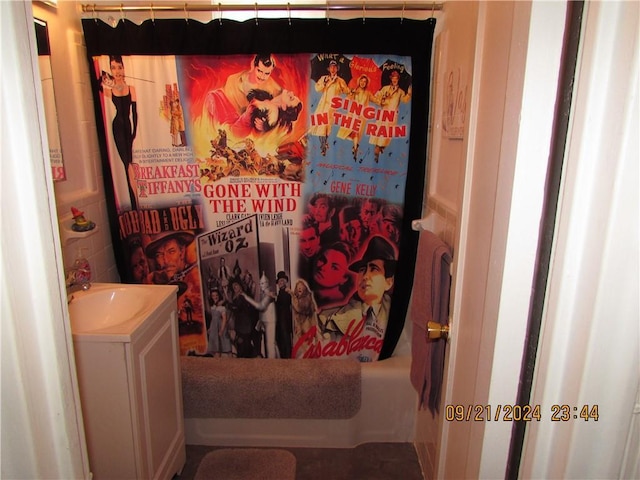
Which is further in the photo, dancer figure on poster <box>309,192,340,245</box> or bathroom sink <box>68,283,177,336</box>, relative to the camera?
dancer figure on poster <box>309,192,340,245</box>

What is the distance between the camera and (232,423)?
2160 millimetres

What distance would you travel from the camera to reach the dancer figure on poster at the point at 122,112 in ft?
6.77

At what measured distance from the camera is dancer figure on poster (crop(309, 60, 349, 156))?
2.05m

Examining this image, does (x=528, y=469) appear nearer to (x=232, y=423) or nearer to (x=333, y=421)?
(x=333, y=421)

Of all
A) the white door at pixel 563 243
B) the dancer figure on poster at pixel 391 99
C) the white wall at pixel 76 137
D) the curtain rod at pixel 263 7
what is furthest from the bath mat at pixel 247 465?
the curtain rod at pixel 263 7

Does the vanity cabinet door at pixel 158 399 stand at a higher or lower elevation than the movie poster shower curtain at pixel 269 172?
lower

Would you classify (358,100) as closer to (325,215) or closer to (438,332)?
(325,215)

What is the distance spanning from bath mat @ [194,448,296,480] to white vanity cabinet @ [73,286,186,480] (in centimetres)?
27

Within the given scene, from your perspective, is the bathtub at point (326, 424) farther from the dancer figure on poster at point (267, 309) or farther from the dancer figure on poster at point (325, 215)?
the dancer figure on poster at point (325, 215)

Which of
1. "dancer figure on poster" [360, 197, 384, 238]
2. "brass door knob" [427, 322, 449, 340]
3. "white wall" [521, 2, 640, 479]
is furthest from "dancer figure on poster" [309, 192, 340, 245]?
"white wall" [521, 2, 640, 479]

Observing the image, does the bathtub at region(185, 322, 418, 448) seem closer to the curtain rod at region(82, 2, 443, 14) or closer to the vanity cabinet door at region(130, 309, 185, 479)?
the vanity cabinet door at region(130, 309, 185, 479)

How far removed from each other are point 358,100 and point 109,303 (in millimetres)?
1422

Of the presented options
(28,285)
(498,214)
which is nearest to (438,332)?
(498,214)

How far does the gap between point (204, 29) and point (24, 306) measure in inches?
71.5
